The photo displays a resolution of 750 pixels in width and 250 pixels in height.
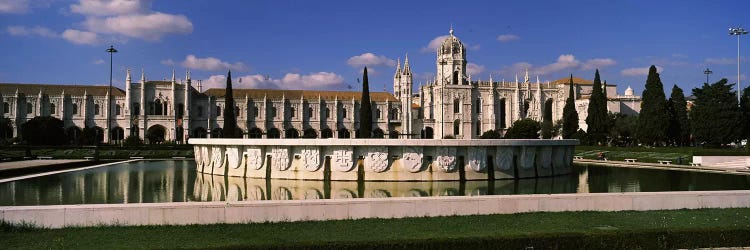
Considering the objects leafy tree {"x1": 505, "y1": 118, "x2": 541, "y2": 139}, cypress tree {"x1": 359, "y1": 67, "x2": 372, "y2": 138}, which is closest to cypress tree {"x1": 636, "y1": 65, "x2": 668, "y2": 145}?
leafy tree {"x1": 505, "y1": 118, "x2": 541, "y2": 139}

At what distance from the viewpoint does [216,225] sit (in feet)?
34.7

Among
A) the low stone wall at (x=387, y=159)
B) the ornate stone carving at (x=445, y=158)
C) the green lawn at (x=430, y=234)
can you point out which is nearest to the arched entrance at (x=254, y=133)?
the low stone wall at (x=387, y=159)

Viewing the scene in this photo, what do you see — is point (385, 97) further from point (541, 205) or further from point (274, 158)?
point (541, 205)

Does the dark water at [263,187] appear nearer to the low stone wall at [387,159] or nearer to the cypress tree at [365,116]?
the low stone wall at [387,159]

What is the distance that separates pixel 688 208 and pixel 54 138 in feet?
179

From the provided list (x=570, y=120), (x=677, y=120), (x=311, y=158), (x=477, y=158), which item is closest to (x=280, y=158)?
(x=311, y=158)

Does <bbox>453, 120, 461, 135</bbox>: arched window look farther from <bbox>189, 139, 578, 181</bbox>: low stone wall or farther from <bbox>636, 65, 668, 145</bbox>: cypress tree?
<bbox>189, 139, 578, 181</bbox>: low stone wall

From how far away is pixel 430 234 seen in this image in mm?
9391

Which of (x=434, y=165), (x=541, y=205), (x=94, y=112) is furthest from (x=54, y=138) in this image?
(x=541, y=205)

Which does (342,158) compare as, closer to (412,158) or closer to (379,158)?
(379,158)

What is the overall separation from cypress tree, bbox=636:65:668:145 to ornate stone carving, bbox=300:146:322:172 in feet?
118

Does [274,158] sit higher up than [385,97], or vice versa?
[385,97]

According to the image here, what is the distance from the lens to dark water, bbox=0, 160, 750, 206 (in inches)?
644

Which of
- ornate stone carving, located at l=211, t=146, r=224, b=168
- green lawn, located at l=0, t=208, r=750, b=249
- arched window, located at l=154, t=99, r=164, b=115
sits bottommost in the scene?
green lawn, located at l=0, t=208, r=750, b=249
